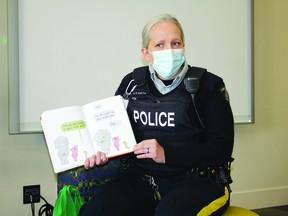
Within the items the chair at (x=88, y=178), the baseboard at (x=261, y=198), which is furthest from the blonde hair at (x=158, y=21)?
the baseboard at (x=261, y=198)

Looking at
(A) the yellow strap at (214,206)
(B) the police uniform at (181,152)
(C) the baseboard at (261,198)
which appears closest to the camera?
(A) the yellow strap at (214,206)

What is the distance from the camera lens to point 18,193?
2051mm

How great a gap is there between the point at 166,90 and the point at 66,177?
0.60 meters

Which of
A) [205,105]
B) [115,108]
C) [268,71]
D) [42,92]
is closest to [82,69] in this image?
[42,92]

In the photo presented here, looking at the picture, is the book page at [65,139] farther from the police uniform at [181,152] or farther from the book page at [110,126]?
the police uniform at [181,152]

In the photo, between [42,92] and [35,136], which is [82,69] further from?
[35,136]

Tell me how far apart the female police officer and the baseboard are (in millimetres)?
1355

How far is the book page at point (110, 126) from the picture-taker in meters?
1.37

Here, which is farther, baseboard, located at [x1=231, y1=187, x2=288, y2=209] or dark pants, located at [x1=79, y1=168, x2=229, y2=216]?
baseboard, located at [x1=231, y1=187, x2=288, y2=209]

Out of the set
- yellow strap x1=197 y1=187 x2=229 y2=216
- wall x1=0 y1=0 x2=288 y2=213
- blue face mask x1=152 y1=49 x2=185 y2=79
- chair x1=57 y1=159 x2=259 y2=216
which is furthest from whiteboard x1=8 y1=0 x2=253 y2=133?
yellow strap x1=197 y1=187 x2=229 y2=216

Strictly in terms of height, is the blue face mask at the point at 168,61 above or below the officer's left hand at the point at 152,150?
above

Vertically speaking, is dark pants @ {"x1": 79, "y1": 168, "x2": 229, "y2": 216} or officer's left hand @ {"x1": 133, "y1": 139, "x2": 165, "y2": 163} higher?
officer's left hand @ {"x1": 133, "y1": 139, "x2": 165, "y2": 163}

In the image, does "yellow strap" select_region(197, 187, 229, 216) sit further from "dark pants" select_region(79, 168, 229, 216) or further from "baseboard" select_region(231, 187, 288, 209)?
"baseboard" select_region(231, 187, 288, 209)

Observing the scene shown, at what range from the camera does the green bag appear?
4.54ft
